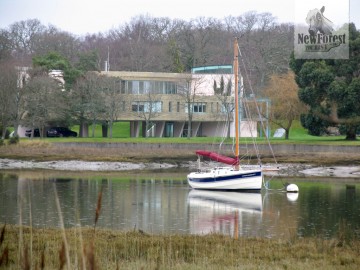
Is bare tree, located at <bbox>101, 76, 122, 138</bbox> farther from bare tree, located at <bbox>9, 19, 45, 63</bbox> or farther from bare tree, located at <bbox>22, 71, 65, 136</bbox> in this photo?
bare tree, located at <bbox>9, 19, 45, 63</bbox>

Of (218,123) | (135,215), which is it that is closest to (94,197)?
(135,215)

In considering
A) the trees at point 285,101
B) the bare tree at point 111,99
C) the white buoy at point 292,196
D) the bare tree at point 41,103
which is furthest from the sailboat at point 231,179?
the bare tree at point 111,99

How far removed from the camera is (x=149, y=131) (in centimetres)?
8544

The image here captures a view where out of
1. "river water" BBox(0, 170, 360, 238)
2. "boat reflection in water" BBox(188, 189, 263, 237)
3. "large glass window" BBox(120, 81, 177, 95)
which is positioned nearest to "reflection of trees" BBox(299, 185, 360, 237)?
"river water" BBox(0, 170, 360, 238)

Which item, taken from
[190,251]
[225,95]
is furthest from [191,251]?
[225,95]

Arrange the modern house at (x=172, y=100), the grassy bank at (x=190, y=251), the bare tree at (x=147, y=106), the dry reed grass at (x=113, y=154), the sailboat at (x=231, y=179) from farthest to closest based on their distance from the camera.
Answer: the modern house at (x=172, y=100) < the bare tree at (x=147, y=106) < the dry reed grass at (x=113, y=154) < the sailboat at (x=231, y=179) < the grassy bank at (x=190, y=251)

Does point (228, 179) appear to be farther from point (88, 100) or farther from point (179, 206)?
point (88, 100)

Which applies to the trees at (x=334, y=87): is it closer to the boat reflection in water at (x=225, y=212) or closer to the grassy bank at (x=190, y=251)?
the boat reflection in water at (x=225, y=212)

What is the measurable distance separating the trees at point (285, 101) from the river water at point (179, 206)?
1990 centimetres

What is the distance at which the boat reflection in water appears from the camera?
1014 inches

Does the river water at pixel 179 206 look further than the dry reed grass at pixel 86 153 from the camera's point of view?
No

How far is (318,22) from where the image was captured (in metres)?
59.2

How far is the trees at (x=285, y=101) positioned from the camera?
2682 inches

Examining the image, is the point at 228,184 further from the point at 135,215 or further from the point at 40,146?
the point at 40,146
